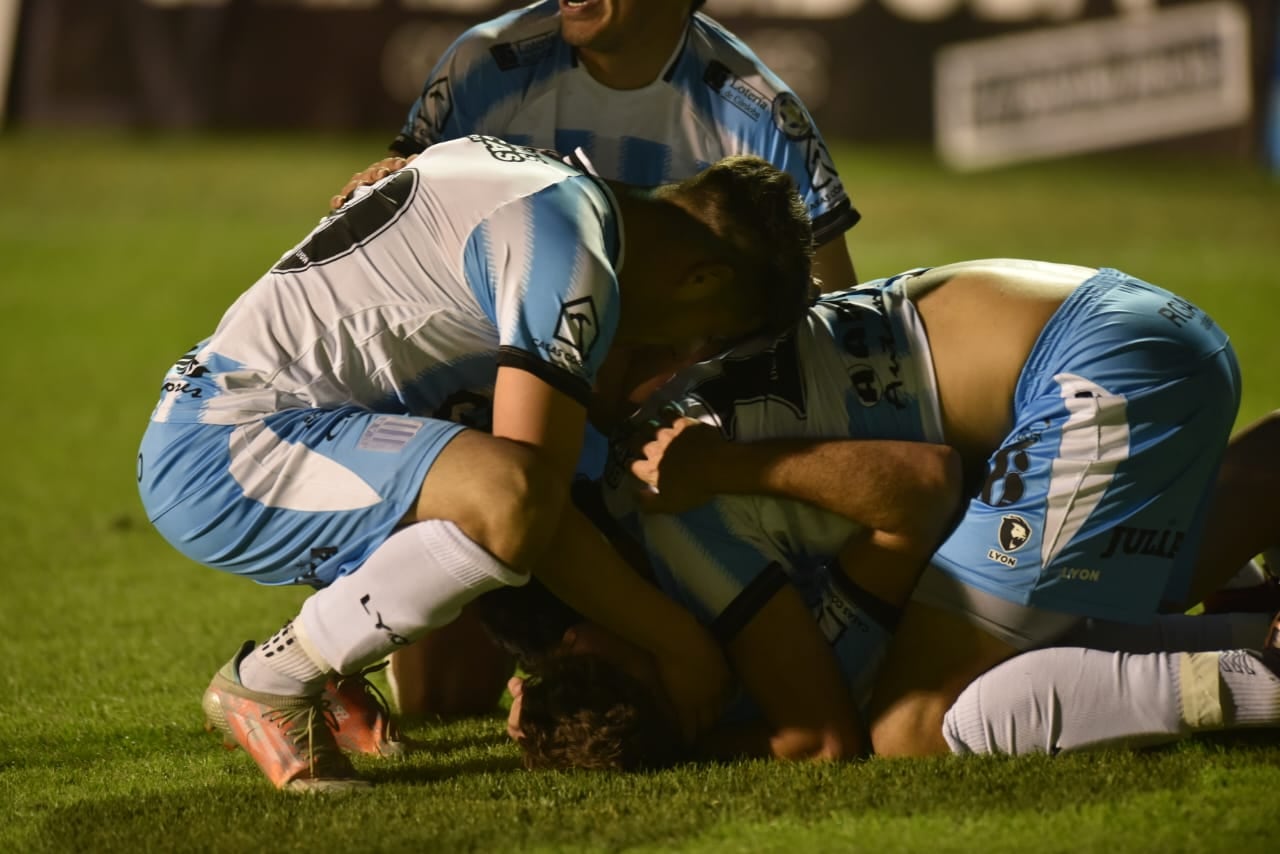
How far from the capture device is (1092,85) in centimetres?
1316

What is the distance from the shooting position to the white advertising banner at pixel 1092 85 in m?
12.8

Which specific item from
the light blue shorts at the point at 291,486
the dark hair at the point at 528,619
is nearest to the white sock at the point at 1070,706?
the dark hair at the point at 528,619

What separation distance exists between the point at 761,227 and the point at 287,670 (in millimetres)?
1216

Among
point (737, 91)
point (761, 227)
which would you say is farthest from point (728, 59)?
point (761, 227)

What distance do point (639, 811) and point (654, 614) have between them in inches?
15.6

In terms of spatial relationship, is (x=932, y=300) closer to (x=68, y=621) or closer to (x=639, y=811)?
(x=639, y=811)

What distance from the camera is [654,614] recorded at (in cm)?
301

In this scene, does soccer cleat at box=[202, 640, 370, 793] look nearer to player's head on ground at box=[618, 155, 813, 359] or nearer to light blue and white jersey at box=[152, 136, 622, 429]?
light blue and white jersey at box=[152, 136, 622, 429]

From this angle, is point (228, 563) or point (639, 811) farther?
point (228, 563)

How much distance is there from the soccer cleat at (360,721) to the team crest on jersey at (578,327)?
2.97 feet

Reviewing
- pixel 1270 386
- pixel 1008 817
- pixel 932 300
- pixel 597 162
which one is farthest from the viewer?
pixel 1270 386

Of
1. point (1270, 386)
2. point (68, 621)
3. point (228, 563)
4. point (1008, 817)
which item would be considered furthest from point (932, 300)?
point (1270, 386)

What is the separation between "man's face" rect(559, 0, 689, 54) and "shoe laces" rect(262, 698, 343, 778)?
1921 mm

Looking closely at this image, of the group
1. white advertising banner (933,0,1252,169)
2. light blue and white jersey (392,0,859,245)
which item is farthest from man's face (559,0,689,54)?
white advertising banner (933,0,1252,169)
